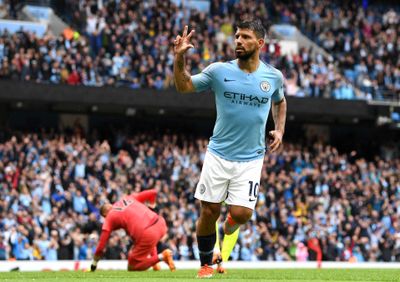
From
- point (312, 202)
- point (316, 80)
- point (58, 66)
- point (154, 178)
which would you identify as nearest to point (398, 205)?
point (312, 202)

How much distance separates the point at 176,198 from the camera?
28.7 meters

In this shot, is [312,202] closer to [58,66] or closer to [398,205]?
[398,205]

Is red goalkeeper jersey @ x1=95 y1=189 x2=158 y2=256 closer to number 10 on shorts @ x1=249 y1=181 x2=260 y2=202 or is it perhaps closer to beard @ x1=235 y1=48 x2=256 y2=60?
number 10 on shorts @ x1=249 y1=181 x2=260 y2=202

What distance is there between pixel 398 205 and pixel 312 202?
3193 millimetres

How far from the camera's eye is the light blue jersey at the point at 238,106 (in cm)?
1134

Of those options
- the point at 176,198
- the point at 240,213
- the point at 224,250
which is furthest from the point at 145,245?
the point at 176,198

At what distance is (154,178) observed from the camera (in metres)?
29.3

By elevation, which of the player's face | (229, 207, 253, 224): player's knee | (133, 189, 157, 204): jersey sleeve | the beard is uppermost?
the player's face

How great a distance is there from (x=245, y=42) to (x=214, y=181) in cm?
154

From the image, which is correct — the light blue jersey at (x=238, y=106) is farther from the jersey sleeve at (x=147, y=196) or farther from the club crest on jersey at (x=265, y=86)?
the jersey sleeve at (x=147, y=196)

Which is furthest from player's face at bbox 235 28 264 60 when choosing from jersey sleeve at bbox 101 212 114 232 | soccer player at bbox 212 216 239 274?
jersey sleeve at bbox 101 212 114 232

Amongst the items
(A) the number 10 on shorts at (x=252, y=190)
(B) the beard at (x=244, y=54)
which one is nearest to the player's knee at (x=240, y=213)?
(A) the number 10 on shorts at (x=252, y=190)

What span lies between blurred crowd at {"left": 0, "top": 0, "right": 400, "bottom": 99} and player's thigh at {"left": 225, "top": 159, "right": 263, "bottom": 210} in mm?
19056

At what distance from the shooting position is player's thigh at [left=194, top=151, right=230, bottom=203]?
11.4 m
